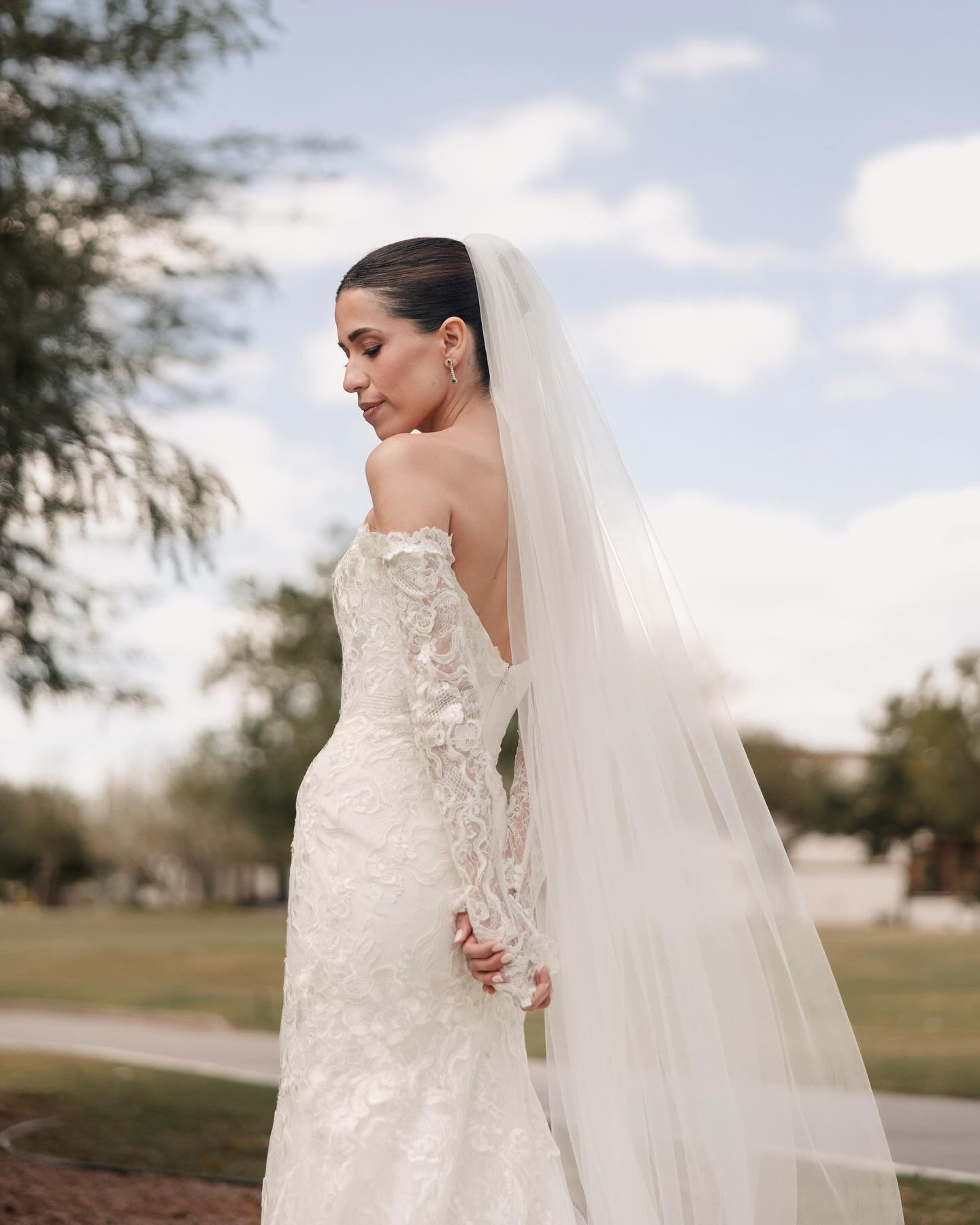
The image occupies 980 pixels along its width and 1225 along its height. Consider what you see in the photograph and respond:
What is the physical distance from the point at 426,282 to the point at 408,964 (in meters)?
1.39

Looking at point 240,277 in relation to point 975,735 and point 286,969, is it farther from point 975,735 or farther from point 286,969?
point 975,735

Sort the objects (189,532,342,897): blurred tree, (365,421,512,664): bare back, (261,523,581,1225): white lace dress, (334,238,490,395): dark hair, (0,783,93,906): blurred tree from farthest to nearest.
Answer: (0,783,93,906): blurred tree
(189,532,342,897): blurred tree
(334,238,490,395): dark hair
(365,421,512,664): bare back
(261,523,581,1225): white lace dress

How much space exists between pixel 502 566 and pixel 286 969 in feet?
3.10

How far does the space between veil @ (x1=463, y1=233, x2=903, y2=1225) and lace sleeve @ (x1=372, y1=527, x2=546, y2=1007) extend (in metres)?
0.27

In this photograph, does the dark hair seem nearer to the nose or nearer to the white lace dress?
the nose

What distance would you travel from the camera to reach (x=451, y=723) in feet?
8.85

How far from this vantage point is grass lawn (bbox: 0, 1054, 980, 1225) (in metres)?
6.12

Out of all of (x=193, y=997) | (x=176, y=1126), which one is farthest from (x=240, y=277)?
(x=193, y=997)

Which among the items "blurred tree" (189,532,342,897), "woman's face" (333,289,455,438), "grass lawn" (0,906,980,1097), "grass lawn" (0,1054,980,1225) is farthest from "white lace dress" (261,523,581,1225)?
"blurred tree" (189,532,342,897)

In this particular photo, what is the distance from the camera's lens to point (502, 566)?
3.02 metres

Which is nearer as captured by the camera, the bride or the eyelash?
the bride

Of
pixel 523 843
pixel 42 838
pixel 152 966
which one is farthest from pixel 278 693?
pixel 523 843

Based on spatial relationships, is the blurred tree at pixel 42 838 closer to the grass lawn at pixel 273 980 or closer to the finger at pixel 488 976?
the grass lawn at pixel 273 980

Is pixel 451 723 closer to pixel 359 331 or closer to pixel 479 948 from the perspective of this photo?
pixel 479 948
